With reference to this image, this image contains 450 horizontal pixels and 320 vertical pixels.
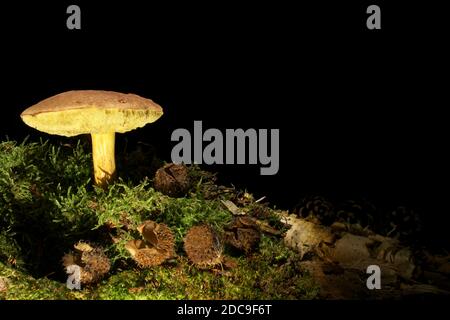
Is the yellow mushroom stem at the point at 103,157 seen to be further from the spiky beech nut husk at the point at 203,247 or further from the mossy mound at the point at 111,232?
the spiky beech nut husk at the point at 203,247

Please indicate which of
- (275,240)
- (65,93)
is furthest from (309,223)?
(65,93)

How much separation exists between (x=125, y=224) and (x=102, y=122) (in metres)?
0.63

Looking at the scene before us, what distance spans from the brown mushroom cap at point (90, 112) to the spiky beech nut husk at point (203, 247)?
0.82 m

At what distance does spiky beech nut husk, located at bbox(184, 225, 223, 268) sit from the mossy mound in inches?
2.1

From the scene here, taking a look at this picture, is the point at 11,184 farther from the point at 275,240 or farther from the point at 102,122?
the point at 275,240

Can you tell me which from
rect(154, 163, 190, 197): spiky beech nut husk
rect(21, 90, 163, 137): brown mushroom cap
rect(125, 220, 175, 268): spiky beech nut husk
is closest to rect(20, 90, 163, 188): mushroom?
rect(21, 90, 163, 137): brown mushroom cap

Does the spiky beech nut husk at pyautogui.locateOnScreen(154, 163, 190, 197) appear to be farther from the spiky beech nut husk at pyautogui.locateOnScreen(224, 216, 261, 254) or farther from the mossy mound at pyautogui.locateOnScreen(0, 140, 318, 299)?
the spiky beech nut husk at pyautogui.locateOnScreen(224, 216, 261, 254)

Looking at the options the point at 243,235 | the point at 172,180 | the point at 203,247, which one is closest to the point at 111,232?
the point at 172,180

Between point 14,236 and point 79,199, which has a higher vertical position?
point 79,199

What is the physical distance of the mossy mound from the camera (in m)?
2.38

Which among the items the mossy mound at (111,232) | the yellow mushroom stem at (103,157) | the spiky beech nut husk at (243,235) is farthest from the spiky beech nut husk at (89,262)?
the yellow mushroom stem at (103,157)

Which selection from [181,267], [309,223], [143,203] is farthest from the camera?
[309,223]

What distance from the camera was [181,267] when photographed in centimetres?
254

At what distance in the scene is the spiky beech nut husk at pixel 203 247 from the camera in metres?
2.52
